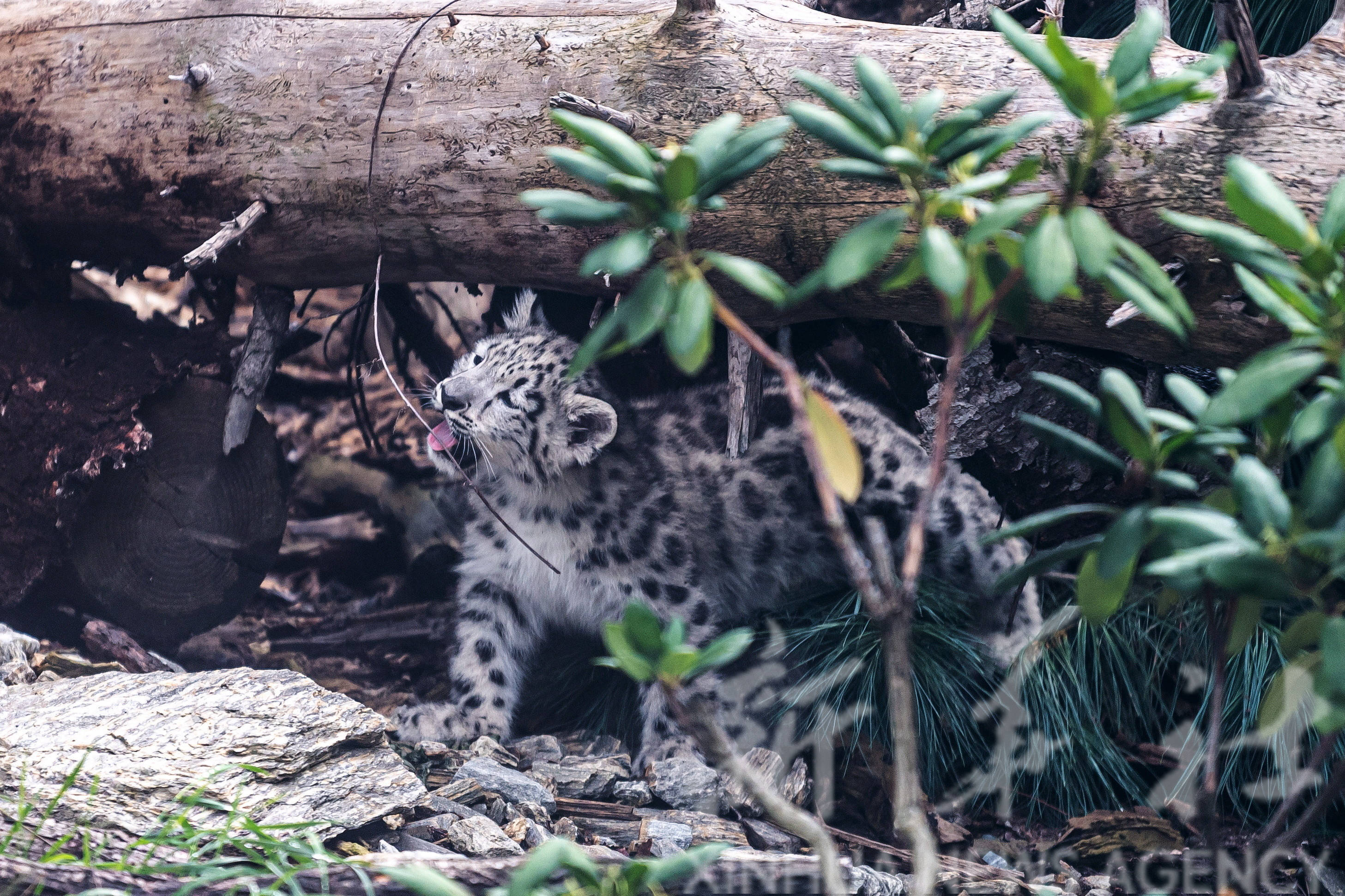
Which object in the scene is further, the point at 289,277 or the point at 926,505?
the point at 289,277

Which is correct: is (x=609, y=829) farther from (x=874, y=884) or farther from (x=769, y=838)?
(x=874, y=884)

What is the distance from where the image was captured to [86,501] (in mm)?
4125

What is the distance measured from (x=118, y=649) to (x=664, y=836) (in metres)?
2.22

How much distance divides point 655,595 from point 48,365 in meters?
2.46

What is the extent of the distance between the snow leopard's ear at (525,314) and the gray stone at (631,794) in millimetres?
1882

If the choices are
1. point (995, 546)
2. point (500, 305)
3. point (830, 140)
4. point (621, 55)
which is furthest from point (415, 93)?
point (995, 546)

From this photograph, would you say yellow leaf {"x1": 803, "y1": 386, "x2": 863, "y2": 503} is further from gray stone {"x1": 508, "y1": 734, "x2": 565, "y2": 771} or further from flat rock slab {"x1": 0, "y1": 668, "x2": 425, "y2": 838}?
gray stone {"x1": 508, "y1": 734, "x2": 565, "y2": 771}

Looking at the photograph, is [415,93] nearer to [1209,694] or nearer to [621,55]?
[621,55]

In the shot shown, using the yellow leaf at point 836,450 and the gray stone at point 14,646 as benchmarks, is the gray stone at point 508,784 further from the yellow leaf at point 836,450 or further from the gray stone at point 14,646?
the yellow leaf at point 836,450

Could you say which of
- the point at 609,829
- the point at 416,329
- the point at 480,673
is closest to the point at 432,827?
the point at 609,829

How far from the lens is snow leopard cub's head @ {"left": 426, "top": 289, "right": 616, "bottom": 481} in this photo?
408 centimetres

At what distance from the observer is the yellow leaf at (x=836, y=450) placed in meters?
1.57

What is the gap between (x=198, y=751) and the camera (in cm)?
291

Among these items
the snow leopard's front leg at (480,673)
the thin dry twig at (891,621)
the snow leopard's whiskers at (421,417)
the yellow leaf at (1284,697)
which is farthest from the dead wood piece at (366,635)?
the yellow leaf at (1284,697)
